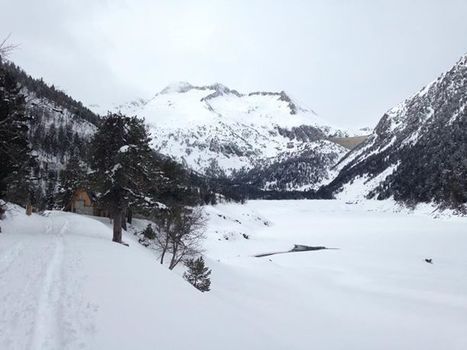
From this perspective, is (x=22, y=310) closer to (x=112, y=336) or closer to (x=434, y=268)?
(x=112, y=336)

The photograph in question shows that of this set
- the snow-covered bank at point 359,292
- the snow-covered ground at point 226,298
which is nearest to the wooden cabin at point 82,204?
the snow-covered bank at point 359,292

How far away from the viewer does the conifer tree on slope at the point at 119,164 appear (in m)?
30.5

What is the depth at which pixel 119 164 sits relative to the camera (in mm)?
30484

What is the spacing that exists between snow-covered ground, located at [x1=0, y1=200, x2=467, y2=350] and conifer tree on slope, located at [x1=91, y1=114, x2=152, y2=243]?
340 centimetres

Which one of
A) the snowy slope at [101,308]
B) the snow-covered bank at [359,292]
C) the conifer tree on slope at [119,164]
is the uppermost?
the conifer tree on slope at [119,164]

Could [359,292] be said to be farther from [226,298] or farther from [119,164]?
[119,164]

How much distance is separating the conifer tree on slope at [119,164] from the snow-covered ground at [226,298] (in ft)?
11.1

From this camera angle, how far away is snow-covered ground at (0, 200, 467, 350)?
11109 mm

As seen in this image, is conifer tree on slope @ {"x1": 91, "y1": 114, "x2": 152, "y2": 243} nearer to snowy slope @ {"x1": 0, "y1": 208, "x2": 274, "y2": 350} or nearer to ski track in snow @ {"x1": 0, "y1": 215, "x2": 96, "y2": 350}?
snowy slope @ {"x1": 0, "y1": 208, "x2": 274, "y2": 350}

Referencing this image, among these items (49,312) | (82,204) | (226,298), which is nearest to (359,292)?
(226,298)

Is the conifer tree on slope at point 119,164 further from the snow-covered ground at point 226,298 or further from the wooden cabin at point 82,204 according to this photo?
the wooden cabin at point 82,204

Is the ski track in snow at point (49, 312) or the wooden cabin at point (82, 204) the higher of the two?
the wooden cabin at point (82, 204)

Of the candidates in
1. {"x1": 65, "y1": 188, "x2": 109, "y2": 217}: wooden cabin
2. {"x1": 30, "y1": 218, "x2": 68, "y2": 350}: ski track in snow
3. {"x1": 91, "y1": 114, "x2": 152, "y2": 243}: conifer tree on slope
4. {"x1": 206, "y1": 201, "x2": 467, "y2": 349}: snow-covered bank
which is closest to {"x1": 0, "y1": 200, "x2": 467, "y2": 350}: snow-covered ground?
{"x1": 30, "y1": 218, "x2": 68, "y2": 350}: ski track in snow

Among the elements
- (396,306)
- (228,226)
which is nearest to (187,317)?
(396,306)
